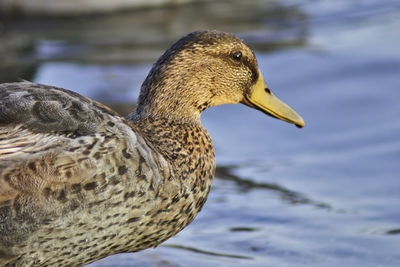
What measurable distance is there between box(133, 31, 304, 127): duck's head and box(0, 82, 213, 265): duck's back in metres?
0.47

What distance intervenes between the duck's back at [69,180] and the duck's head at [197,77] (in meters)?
0.47

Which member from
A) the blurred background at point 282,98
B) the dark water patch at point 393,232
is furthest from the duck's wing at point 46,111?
the dark water patch at point 393,232

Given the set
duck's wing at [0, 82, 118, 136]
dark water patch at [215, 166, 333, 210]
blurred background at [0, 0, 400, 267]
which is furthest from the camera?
dark water patch at [215, 166, 333, 210]

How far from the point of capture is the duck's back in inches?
152

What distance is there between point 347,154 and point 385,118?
83cm

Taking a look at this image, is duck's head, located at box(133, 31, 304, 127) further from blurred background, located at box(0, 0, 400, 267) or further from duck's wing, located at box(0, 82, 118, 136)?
blurred background, located at box(0, 0, 400, 267)

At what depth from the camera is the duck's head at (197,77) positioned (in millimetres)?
4715

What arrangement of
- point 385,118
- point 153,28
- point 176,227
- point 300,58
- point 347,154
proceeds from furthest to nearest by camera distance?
point 153,28 → point 300,58 → point 385,118 → point 347,154 → point 176,227

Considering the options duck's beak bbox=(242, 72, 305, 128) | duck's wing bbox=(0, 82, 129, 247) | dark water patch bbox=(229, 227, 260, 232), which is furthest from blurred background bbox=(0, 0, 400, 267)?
duck's wing bbox=(0, 82, 129, 247)

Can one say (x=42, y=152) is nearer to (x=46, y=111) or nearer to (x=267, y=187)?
(x=46, y=111)

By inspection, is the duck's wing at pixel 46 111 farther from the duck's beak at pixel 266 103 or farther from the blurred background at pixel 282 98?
the blurred background at pixel 282 98

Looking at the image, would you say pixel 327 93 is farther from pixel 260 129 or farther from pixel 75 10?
pixel 75 10

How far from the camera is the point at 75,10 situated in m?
11.7

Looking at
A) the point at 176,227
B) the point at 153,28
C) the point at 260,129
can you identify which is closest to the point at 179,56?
the point at 176,227
